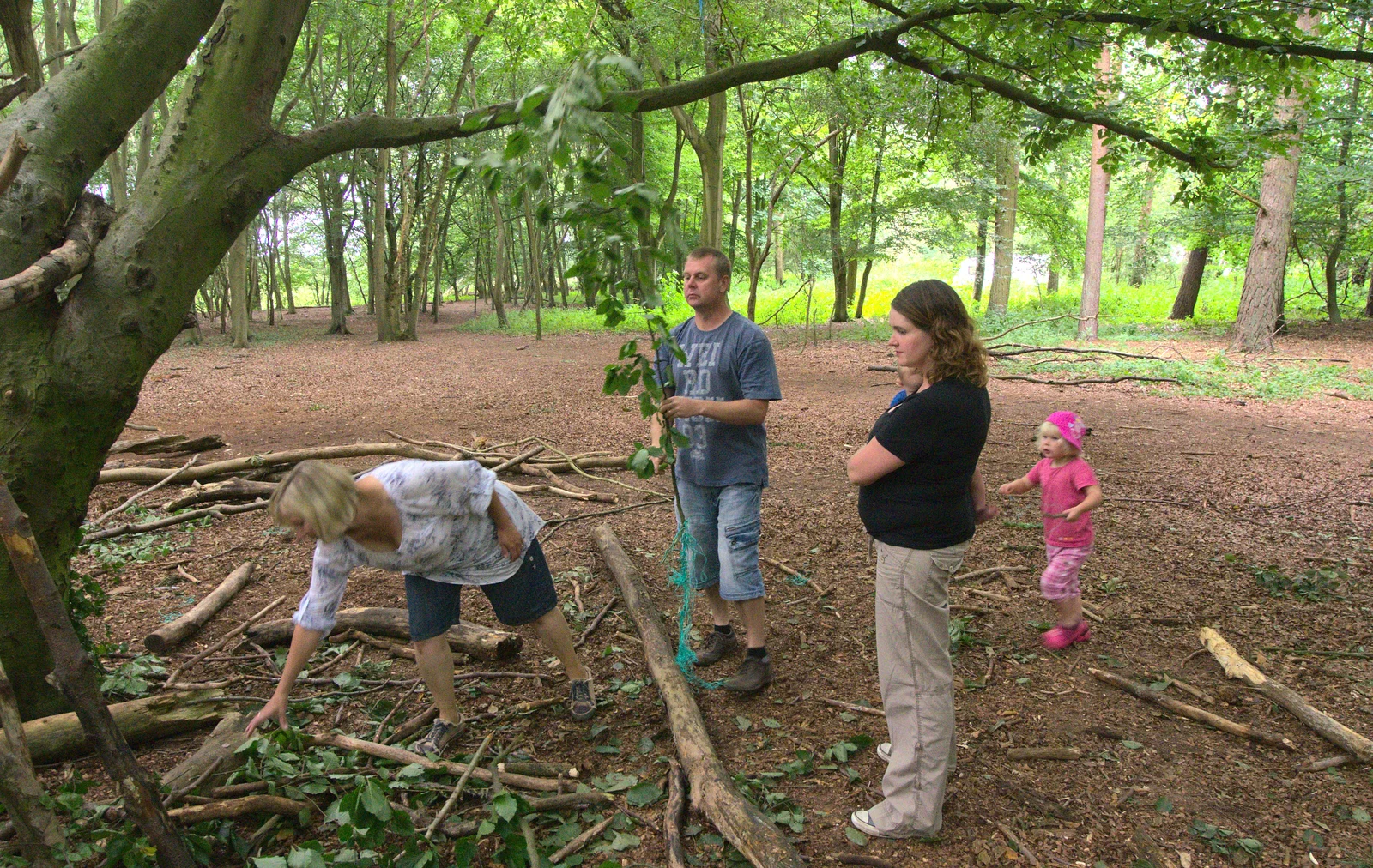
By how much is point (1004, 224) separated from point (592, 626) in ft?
66.6

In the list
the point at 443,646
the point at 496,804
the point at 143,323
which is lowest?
the point at 496,804

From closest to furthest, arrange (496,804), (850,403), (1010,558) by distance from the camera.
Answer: (496,804) → (1010,558) → (850,403)

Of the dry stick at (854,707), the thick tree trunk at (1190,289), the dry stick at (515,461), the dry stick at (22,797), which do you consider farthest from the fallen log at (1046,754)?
the thick tree trunk at (1190,289)

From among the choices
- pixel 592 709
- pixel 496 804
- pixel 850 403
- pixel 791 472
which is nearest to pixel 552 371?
pixel 850 403

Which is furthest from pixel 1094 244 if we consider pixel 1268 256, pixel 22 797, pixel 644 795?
pixel 22 797

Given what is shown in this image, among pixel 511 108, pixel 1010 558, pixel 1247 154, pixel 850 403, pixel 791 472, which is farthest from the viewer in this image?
pixel 850 403

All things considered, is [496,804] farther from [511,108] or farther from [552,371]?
[552,371]

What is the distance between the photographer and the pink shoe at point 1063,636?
4000 mm

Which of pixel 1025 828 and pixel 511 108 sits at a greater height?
pixel 511 108

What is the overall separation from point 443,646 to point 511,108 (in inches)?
83.8

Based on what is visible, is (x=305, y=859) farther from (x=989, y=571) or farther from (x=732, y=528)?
(x=989, y=571)

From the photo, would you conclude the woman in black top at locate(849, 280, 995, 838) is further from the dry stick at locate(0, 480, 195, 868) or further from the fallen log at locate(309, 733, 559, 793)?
the dry stick at locate(0, 480, 195, 868)

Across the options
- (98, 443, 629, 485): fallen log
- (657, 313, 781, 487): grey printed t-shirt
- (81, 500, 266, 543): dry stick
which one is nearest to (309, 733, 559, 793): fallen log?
(657, 313, 781, 487): grey printed t-shirt

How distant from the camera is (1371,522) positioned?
563 centimetres
